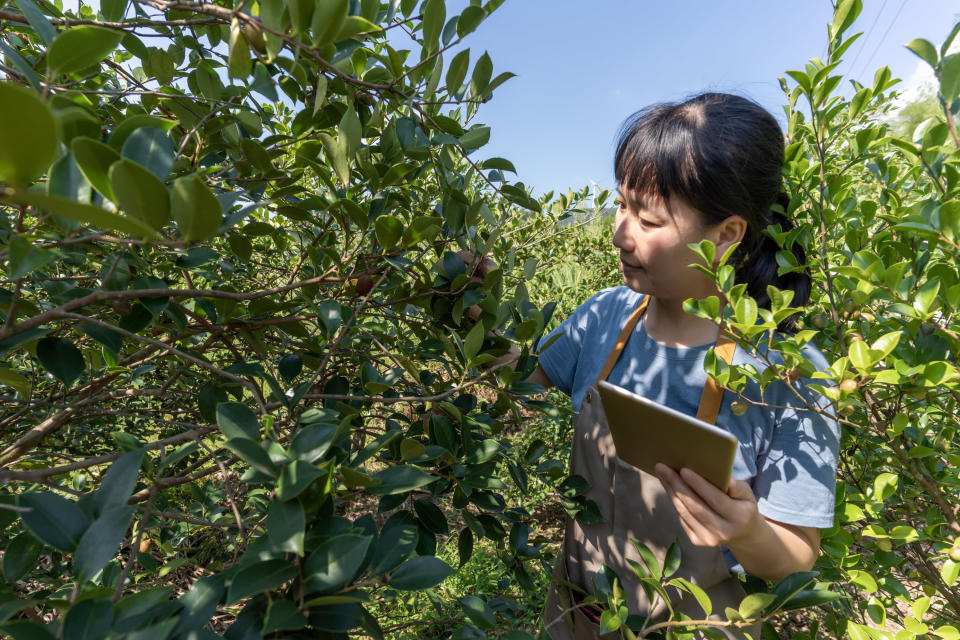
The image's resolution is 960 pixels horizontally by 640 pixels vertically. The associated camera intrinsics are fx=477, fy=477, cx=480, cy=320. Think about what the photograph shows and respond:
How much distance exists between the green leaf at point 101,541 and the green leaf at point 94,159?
0.29 m

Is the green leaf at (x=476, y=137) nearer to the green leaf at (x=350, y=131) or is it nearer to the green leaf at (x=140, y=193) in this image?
the green leaf at (x=350, y=131)

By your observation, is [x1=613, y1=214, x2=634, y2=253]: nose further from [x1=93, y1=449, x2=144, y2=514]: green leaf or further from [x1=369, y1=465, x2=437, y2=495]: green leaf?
[x1=93, y1=449, x2=144, y2=514]: green leaf

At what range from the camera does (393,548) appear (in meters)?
0.59

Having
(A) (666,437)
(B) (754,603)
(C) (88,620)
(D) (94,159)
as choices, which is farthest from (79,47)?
(B) (754,603)

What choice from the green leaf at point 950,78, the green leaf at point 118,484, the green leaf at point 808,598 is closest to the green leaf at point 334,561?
the green leaf at point 118,484

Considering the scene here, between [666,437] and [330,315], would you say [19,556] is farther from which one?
[666,437]

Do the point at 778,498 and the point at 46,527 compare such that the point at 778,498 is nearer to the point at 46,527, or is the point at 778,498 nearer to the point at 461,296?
the point at 461,296

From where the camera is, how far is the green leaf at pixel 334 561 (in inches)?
18.1

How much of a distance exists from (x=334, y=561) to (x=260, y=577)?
69 mm

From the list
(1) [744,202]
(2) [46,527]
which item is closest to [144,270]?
(2) [46,527]

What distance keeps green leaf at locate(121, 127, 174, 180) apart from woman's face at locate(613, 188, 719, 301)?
919 mm

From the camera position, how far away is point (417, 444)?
70 cm

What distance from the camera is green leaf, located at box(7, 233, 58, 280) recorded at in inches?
16.8

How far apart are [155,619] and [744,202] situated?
1247mm
